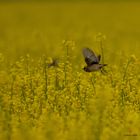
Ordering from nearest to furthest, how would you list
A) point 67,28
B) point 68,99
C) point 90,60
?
point 68,99
point 90,60
point 67,28

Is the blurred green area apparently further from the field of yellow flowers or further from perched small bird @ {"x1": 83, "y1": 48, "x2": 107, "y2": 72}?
perched small bird @ {"x1": 83, "y1": 48, "x2": 107, "y2": 72}

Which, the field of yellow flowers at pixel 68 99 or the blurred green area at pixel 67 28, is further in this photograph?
the blurred green area at pixel 67 28

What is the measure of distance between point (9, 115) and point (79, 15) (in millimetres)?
17334

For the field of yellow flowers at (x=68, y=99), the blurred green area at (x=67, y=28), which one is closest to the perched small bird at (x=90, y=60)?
the field of yellow flowers at (x=68, y=99)

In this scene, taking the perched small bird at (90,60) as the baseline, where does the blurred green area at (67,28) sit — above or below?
above

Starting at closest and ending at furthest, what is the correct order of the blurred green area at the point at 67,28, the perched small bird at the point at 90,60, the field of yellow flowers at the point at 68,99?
the field of yellow flowers at the point at 68,99
the perched small bird at the point at 90,60
the blurred green area at the point at 67,28

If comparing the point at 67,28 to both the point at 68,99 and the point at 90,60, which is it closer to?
the point at 90,60

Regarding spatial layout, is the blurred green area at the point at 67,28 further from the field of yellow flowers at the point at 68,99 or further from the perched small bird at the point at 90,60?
the perched small bird at the point at 90,60

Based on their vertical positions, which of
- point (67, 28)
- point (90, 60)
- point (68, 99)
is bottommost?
point (68, 99)

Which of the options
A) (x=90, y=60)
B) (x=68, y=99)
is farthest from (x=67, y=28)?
(x=68, y=99)

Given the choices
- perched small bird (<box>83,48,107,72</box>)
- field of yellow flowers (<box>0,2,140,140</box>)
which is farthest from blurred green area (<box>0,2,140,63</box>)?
perched small bird (<box>83,48,107,72</box>)

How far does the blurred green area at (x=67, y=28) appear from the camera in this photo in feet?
43.7

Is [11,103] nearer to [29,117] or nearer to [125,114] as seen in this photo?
[29,117]

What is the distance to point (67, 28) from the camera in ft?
61.8
